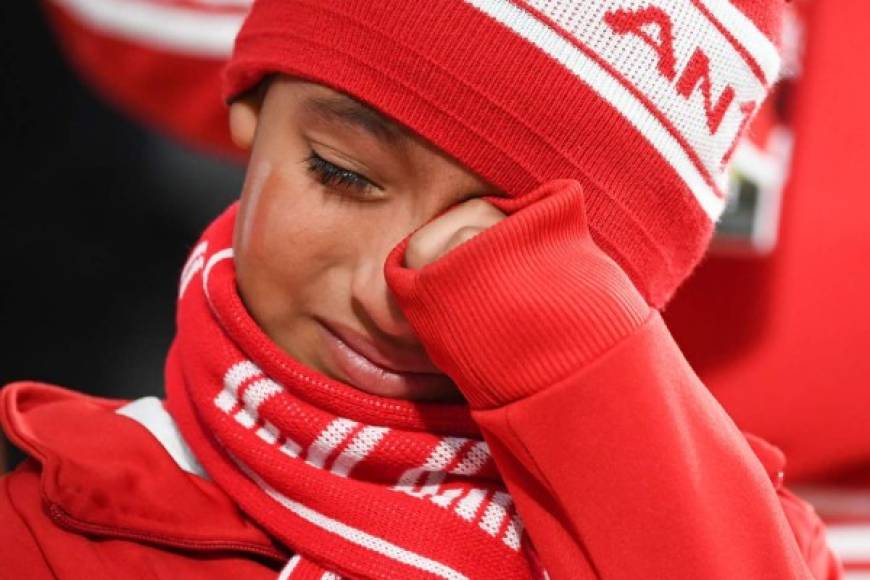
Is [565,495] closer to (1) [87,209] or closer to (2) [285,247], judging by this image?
(2) [285,247]

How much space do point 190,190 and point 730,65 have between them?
1352 mm

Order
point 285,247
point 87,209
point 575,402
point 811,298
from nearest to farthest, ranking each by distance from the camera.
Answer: point 575,402 → point 285,247 → point 811,298 → point 87,209

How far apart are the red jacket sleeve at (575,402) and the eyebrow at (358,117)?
0.09 meters

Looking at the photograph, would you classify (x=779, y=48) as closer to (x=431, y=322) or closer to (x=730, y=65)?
(x=730, y=65)

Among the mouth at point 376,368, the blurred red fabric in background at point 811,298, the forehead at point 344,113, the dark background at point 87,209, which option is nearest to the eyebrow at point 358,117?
the forehead at point 344,113

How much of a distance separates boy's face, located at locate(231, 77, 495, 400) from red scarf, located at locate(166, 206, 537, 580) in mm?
14

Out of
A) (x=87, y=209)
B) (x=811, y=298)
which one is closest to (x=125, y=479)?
(x=811, y=298)

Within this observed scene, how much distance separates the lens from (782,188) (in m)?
1.33

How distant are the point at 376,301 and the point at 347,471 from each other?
0.11m

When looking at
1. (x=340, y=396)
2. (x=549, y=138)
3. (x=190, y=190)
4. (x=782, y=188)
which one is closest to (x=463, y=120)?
(x=549, y=138)

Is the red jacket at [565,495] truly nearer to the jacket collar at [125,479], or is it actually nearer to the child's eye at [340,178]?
the jacket collar at [125,479]

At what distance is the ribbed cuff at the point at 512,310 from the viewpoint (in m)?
0.58

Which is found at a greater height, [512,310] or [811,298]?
[512,310]

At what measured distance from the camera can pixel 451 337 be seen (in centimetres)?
59
